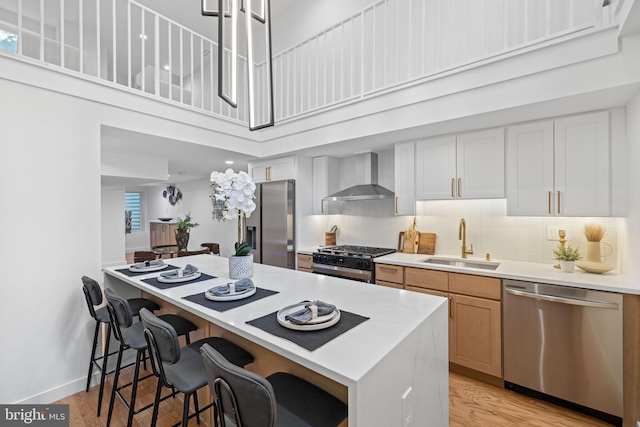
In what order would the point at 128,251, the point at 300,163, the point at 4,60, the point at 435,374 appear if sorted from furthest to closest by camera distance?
the point at 128,251
the point at 300,163
the point at 4,60
the point at 435,374

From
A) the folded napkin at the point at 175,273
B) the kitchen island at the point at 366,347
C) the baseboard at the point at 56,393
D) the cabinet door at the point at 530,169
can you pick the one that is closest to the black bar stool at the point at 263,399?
the kitchen island at the point at 366,347

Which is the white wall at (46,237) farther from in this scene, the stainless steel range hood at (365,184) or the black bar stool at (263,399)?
the stainless steel range hood at (365,184)

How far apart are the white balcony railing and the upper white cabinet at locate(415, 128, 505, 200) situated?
2.42 ft

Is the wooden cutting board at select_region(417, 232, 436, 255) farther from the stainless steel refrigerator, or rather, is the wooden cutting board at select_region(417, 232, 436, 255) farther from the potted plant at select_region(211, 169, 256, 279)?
the potted plant at select_region(211, 169, 256, 279)

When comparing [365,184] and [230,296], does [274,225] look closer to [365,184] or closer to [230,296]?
[365,184]

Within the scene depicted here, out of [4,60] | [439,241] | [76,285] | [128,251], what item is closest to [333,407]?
[76,285]

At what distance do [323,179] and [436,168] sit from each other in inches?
64.5

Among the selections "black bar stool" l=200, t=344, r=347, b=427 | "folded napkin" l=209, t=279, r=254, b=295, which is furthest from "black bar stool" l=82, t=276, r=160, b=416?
"black bar stool" l=200, t=344, r=347, b=427

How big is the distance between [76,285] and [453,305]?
10.8 feet

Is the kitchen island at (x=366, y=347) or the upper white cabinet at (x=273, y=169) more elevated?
the upper white cabinet at (x=273, y=169)

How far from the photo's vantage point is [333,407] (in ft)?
3.82

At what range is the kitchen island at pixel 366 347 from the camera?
1.00 metres

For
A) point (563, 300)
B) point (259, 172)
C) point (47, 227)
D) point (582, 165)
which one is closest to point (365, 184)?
point (259, 172)

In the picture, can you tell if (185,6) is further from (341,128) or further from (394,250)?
(394,250)
